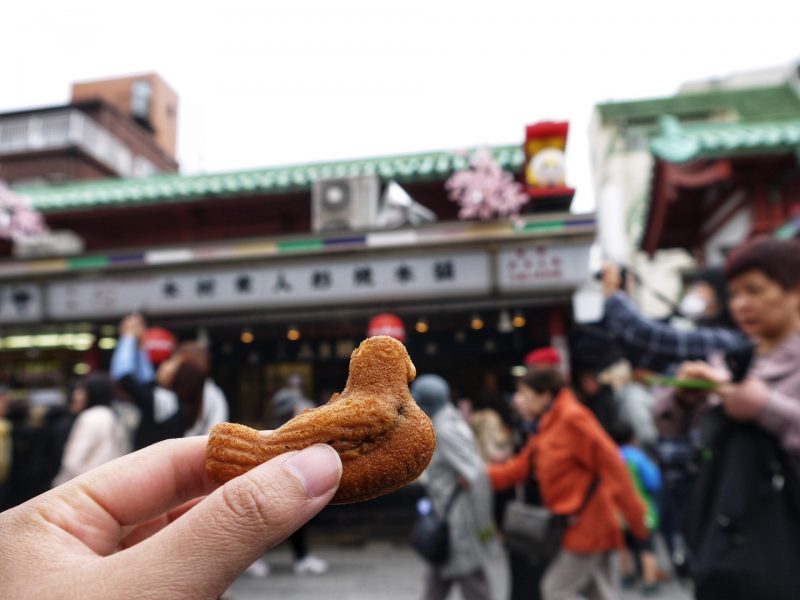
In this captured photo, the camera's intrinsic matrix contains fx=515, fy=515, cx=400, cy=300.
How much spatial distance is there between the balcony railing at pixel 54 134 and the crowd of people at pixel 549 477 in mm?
14536

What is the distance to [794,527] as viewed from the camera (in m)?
2.06

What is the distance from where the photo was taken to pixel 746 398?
7.33ft

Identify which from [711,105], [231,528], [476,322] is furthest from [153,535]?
[711,105]

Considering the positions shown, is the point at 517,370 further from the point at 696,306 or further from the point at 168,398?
the point at 168,398

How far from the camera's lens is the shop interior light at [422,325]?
10.2 metres

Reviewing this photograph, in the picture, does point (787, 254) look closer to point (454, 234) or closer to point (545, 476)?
point (545, 476)

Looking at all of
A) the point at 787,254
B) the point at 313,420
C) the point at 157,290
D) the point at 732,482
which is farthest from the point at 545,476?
the point at 157,290

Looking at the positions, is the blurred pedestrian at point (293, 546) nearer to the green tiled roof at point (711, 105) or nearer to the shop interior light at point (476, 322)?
the shop interior light at point (476, 322)

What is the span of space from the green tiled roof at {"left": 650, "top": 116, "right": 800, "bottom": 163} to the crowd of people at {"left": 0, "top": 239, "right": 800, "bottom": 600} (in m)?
3.56

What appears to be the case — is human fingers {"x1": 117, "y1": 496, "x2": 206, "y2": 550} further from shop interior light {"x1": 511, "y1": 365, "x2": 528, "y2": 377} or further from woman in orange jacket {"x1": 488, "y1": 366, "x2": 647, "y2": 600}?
Result: shop interior light {"x1": 511, "y1": 365, "x2": 528, "y2": 377}

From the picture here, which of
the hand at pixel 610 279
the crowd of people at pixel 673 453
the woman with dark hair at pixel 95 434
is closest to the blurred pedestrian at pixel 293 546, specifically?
the woman with dark hair at pixel 95 434

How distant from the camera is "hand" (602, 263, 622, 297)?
11.8ft

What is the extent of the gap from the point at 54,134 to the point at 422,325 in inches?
622

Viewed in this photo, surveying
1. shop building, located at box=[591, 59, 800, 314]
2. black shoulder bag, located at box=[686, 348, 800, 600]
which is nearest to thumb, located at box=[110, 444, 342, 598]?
black shoulder bag, located at box=[686, 348, 800, 600]
